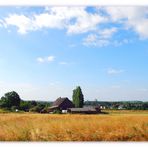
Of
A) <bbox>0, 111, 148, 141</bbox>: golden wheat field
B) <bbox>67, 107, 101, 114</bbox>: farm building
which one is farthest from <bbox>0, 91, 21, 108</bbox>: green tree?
<bbox>67, 107, 101, 114</bbox>: farm building

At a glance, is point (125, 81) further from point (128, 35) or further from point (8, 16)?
point (8, 16)

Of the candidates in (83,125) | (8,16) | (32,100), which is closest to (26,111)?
(32,100)

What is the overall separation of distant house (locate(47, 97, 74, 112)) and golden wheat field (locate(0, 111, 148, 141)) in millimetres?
77

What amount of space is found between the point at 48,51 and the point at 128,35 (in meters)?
0.85

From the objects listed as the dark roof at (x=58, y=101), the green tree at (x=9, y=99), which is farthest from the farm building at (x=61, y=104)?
the green tree at (x=9, y=99)

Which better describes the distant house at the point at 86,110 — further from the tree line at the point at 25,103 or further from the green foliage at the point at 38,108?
the green foliage at the point at 38,108

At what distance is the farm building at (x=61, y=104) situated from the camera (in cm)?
591

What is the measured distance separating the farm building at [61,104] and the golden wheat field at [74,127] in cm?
8

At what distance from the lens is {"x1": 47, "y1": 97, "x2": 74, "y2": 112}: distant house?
591 cm

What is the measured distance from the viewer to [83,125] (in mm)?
5984

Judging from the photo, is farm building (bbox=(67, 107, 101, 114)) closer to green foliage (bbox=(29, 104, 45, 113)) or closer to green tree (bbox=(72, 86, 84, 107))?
green tree (bbox=(72, 86, 84, 107))

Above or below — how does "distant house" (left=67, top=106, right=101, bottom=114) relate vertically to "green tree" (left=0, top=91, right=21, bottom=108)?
below

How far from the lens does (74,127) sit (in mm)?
5973

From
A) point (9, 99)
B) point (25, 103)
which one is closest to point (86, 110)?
point (25, 103)
